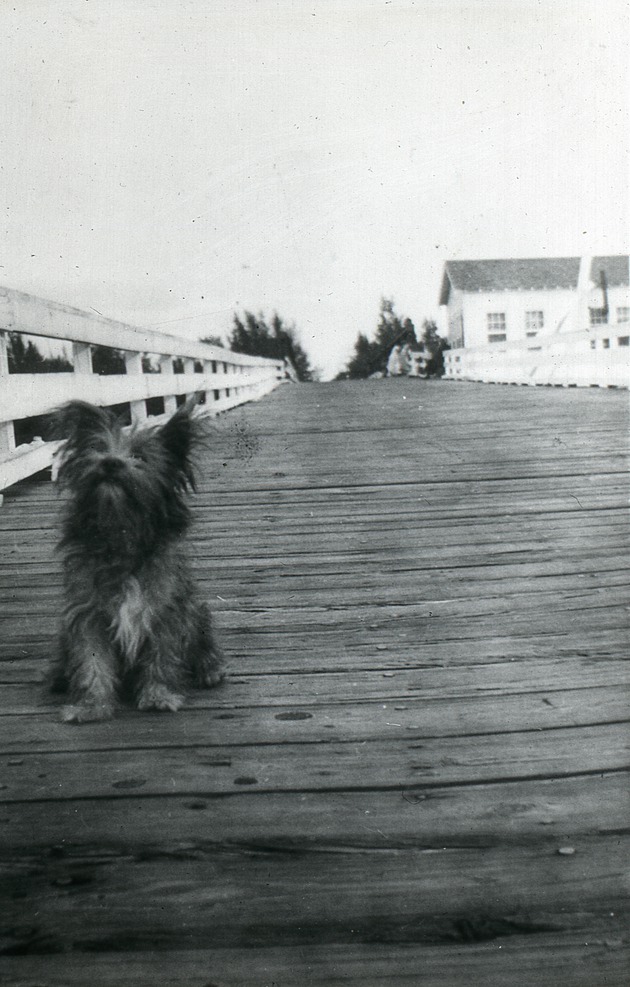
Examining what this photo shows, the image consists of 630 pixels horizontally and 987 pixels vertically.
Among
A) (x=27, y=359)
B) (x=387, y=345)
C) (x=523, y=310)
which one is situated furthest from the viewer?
(x=523, y=310)

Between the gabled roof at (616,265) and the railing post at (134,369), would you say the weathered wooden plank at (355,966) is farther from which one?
the railing post at (134,369)

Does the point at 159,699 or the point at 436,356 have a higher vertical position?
the point at 436,356

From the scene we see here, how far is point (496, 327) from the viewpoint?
58.4 feet

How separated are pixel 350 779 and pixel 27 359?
387 cm

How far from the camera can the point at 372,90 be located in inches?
127

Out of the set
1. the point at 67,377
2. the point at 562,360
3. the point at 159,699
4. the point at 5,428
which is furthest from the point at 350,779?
→ the point at 562,360

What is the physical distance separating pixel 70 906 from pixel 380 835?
64 cm

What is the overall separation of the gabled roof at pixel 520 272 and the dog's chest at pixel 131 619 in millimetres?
3379

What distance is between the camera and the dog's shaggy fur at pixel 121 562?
2.52m

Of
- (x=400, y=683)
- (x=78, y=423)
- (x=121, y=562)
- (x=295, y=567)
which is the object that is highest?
(x=78, y=423)

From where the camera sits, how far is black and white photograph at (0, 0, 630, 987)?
61.0 inches

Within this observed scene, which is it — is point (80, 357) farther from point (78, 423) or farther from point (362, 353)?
point (362, 353)

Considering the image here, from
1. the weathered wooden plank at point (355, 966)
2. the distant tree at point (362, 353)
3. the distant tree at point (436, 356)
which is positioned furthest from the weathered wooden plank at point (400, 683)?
the distant tree at point (436, 356)

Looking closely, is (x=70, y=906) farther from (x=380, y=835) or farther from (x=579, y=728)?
(x=579, y=728)
